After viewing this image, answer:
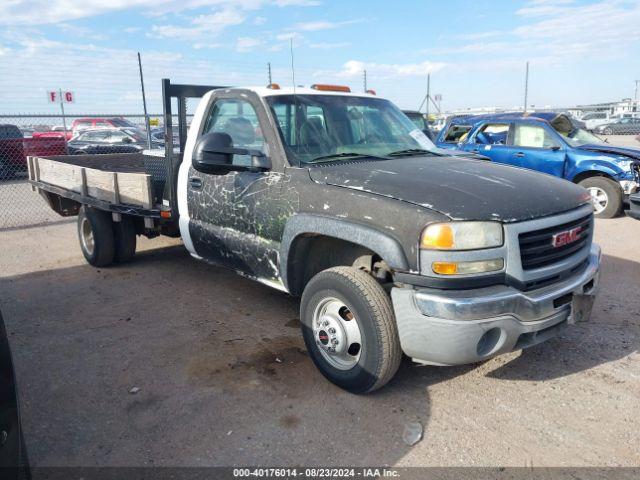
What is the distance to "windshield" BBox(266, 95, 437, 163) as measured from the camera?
153 inches

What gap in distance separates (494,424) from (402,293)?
0.95 m

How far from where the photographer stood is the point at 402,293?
294cm

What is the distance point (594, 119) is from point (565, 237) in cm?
3468

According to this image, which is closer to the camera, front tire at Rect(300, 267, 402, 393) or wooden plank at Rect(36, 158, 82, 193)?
front tire at Rect(300, 267, 402, 393)

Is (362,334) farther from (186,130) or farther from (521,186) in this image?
(186,130)

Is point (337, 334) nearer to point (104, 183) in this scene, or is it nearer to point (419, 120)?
point (104, 183)

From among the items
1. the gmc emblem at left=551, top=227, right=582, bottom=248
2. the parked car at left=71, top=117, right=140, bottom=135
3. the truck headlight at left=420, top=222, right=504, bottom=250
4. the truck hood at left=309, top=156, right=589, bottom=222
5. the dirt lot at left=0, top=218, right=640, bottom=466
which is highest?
the parked car at left=71, top=117, right=140, bottom=135

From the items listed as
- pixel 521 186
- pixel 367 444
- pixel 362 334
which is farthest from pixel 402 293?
pixel 521 186

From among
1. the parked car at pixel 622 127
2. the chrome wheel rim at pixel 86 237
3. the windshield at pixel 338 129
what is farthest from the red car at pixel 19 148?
the parked car at pixel 622 127

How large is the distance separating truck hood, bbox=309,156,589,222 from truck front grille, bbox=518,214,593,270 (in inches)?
4.1

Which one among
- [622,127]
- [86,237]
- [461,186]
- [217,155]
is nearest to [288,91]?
[217,155]

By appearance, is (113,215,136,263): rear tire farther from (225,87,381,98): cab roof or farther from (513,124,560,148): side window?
(513,124,560,148): side window

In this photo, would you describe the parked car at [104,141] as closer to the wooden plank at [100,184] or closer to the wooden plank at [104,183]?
the wooden plank at [104,183]

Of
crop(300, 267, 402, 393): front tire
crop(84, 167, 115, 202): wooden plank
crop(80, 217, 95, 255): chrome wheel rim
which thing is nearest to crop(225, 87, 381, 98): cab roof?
crop(300, 267, 402, 393): front tire
